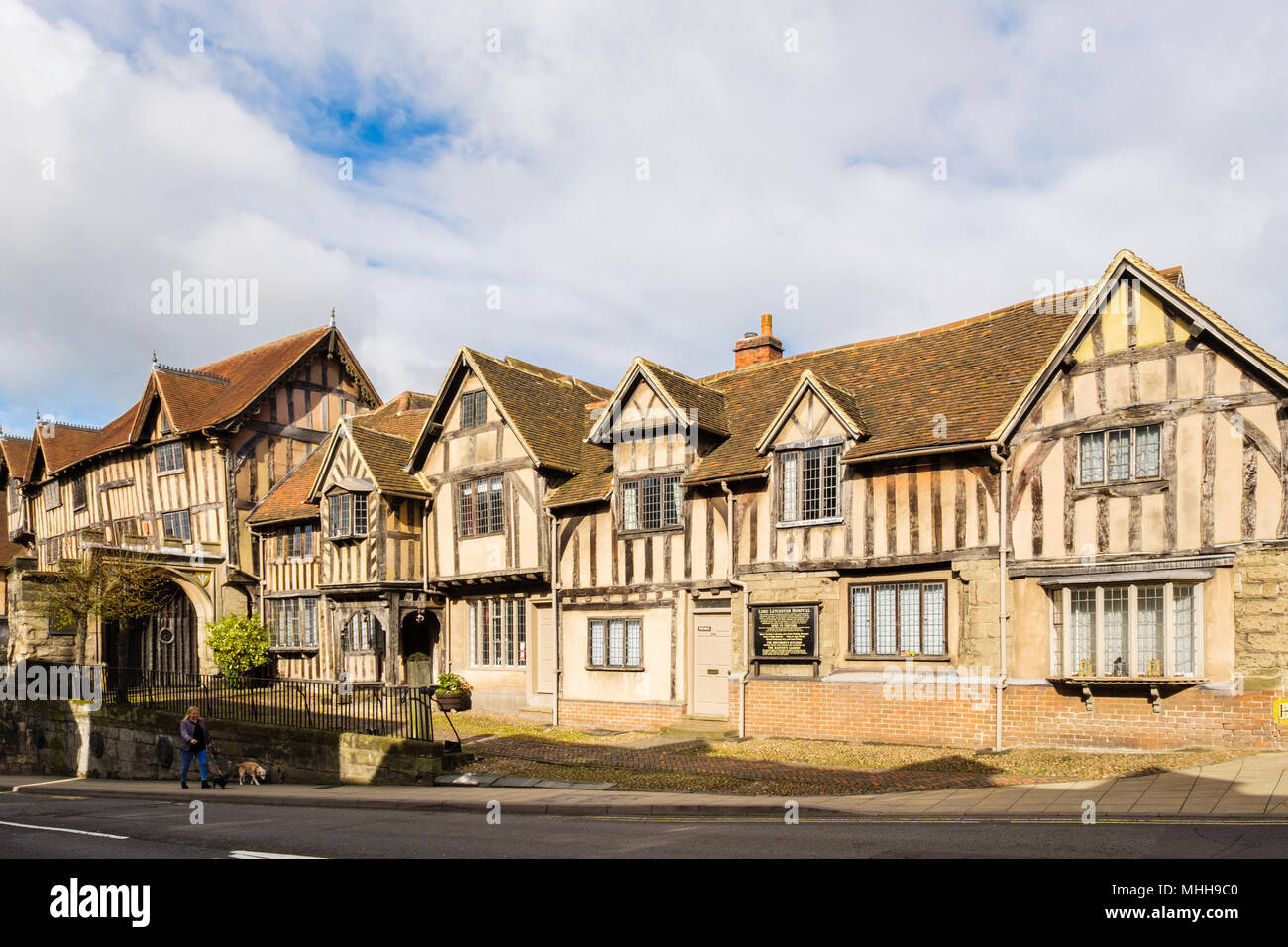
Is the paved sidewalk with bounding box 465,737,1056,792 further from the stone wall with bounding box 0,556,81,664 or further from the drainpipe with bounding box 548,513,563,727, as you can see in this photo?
the stone wall with bounding box 0,556,81,664

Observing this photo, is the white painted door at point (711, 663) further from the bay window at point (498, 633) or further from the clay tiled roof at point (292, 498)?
the clay tiled roof at point (292, 498)

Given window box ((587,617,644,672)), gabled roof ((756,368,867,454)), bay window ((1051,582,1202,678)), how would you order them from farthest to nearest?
window box ((587,617,644,672)) → gabled roof ((756,368,867,454)) → bay window ((1051,582,1202,678))

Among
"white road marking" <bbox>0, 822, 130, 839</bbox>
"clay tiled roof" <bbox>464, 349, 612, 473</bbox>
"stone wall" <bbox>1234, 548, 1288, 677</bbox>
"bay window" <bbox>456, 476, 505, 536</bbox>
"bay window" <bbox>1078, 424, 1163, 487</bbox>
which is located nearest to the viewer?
"white road marking" <bbox>0, 822, 130, 839</bbox>

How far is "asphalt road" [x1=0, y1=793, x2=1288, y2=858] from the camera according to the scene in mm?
10469

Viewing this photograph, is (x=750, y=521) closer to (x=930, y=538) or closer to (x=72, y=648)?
(x=930, y=538)

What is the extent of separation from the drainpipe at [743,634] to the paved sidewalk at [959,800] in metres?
6.06

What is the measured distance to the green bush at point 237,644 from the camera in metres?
33.9

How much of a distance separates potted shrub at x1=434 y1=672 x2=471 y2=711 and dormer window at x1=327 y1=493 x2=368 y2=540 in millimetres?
4849

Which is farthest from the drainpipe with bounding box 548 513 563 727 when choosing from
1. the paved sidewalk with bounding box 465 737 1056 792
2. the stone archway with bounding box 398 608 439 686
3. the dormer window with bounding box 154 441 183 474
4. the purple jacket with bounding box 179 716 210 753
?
the dormer window with bounding box 154 441 183 474

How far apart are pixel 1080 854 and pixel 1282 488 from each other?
9523mm

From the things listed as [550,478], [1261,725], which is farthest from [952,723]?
[550,478]

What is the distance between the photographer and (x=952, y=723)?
19547 mm

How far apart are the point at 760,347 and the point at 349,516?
12.6 meters
